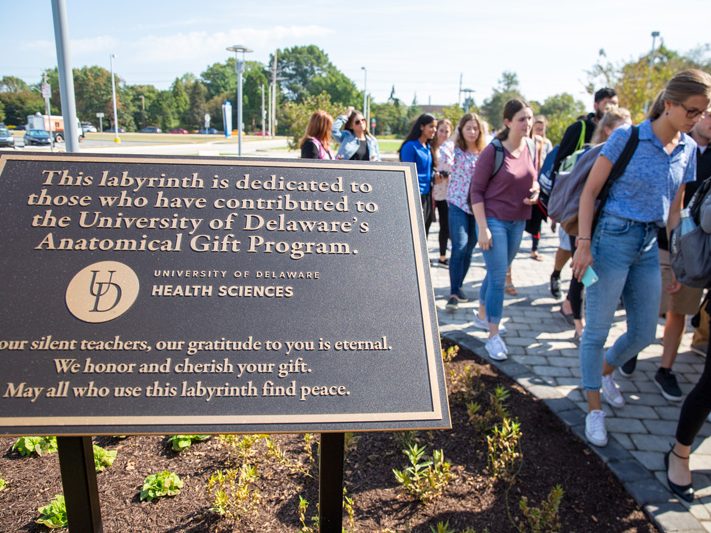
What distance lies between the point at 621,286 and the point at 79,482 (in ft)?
9.23

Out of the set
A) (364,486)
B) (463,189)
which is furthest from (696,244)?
(463,189)

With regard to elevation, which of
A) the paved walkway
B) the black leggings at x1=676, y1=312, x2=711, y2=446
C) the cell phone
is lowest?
the paved walkway

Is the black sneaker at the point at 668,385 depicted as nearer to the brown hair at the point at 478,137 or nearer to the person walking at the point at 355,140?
the brown hair at the point at 478,137

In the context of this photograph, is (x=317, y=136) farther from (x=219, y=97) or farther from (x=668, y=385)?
A: (x=219, y=97)

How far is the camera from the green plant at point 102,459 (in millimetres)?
2740

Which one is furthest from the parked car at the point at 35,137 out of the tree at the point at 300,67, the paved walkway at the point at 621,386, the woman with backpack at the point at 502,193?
the tree at the point at 300,67

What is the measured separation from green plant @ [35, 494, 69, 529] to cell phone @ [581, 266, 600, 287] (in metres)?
2.86

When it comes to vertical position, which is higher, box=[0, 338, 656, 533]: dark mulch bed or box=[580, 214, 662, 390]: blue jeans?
box=[580, 214, 662, 390]: blue jeans

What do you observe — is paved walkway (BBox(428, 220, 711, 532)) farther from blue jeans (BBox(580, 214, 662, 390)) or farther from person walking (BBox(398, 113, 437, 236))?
person walking (BBox(398, 113, 437, 236))

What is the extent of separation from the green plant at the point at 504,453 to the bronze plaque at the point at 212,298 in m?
1.28

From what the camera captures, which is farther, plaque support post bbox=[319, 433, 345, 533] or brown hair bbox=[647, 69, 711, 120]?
brown hair bbox=[647, 69, 711, 120]

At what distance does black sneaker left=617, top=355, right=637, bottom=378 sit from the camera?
4.08m

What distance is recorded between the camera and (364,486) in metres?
2.74

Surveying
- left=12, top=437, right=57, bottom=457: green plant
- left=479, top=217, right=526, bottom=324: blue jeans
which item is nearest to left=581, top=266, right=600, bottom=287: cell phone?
left=479, top=217, right=526, bottom=324: blue jeans
